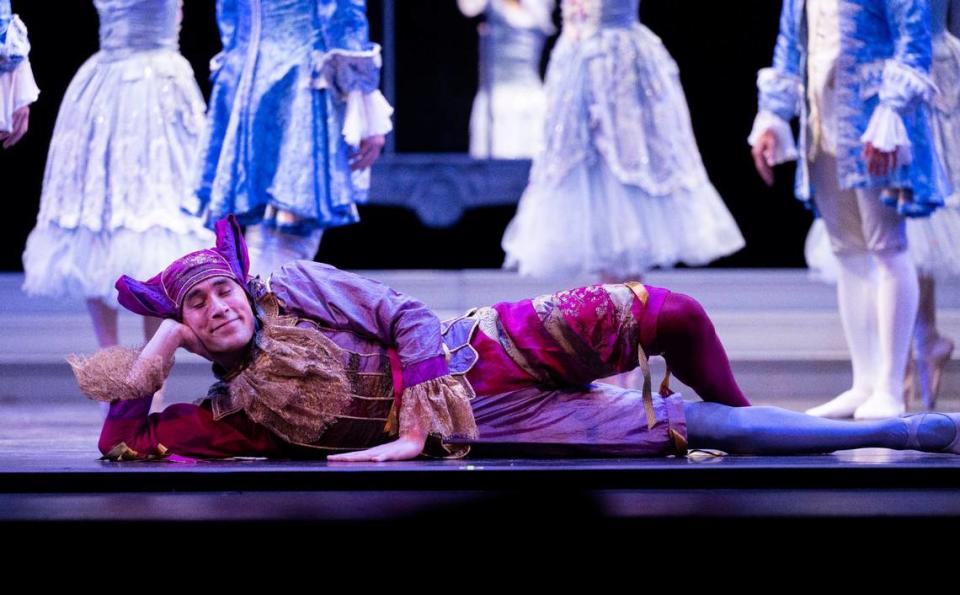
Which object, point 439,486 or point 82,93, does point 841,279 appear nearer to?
point 439,486

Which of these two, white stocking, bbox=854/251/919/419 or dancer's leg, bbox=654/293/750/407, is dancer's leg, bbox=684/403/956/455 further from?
white stocking, bbox=854/251/919/419

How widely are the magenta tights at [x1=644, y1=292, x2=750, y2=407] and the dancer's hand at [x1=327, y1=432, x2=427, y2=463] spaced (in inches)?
18.2

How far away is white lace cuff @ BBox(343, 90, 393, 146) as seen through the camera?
303cm

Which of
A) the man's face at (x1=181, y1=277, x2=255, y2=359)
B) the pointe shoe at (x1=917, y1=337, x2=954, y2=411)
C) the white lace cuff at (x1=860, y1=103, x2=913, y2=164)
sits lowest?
the pointe shoe at (x1=917, y1=337, x2=954, y2=411)

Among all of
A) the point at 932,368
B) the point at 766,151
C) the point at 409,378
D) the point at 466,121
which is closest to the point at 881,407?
the point at 932,368

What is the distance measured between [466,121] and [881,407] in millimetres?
2325

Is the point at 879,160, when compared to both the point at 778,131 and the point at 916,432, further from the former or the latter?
the point at 916,432

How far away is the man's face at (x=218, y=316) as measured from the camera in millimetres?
2201

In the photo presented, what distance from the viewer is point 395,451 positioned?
2.18 m

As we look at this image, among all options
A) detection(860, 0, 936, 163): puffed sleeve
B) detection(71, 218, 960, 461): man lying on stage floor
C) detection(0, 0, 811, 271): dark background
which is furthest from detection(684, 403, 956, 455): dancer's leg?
detection(0, 0, 811, 271): dark background

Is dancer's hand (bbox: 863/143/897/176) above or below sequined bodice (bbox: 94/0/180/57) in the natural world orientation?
below

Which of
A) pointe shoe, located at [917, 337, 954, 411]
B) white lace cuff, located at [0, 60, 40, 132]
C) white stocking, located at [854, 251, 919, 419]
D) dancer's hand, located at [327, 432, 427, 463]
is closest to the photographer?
dancer's hand, located at [327, 432, 427, 463]

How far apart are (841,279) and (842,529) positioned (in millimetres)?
1712

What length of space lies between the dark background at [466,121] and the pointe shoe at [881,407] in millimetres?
1741
